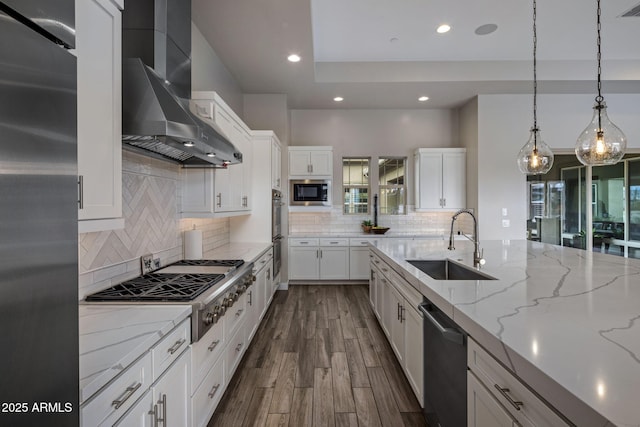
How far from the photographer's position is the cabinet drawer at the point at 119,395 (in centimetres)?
86

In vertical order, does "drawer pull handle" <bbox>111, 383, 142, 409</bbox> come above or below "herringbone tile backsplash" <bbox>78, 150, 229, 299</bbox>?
below

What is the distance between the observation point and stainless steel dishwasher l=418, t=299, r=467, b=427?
1308 mm

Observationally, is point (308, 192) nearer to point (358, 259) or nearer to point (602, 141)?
point (358, 259)

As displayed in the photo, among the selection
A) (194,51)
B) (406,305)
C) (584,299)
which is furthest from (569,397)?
(194,51)

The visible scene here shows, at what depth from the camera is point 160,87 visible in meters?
1.69

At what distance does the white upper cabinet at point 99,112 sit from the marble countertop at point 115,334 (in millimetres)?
407

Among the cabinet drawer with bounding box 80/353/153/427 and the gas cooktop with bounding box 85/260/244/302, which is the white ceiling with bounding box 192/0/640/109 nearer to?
the gas cooktop with bounding box 85/260/244/302

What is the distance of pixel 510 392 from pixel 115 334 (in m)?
1.41

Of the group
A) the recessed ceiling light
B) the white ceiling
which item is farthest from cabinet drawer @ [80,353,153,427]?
the recessed ceiling light

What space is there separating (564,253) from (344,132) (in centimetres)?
390

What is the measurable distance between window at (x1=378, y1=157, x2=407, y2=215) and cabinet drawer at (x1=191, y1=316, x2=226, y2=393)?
14.2 feet

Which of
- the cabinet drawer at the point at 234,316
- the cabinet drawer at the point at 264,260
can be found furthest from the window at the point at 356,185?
the cabinet drawer at the point at 234,316

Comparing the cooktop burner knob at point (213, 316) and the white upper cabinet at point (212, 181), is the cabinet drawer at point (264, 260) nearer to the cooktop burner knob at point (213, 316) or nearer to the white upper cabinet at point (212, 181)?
the white upper cabinet at point (212, 181)

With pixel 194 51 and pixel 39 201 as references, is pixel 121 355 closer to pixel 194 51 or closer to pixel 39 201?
pixel 39 201
